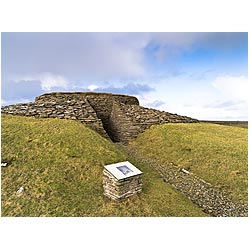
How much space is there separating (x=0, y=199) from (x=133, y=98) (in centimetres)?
2034

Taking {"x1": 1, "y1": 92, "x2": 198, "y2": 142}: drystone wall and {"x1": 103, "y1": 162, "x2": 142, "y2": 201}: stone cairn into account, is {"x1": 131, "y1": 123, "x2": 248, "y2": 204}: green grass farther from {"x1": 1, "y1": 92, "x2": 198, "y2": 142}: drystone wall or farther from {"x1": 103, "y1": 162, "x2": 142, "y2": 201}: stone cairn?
{"x1": 103, "y1": 162, "x2": 142, "y2": 201}: stone cairn

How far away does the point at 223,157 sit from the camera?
13.9 metres

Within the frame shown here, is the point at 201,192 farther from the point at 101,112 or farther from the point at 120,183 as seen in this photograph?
the point at 101,112

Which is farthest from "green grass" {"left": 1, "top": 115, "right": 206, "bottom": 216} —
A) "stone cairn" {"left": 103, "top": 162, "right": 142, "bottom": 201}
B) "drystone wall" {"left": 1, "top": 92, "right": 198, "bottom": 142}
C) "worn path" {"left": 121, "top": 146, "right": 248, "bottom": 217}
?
"drystone wall" {"left": 1, "top": 92, "right": 198, "bottom": 142}

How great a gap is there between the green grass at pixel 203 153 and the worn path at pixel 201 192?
429 mm

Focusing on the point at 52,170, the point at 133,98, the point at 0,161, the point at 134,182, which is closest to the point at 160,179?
the point at 134,182

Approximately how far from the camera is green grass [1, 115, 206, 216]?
8.80 meters

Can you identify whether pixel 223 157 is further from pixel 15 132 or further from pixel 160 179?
pixel 15 132

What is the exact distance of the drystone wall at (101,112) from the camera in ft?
58.3

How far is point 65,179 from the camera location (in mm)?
10266

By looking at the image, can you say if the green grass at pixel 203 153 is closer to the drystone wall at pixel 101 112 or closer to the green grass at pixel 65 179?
the drystone wall at pixel 101 112

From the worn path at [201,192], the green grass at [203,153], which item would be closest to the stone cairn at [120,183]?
the worn path at [201,192]

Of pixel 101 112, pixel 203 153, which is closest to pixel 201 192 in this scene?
pixel 203 153

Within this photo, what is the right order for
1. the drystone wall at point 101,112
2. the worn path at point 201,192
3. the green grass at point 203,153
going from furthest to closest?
the drystone wall at point 101,112
the green grass at point 203,153
the worn path at point 201,192
